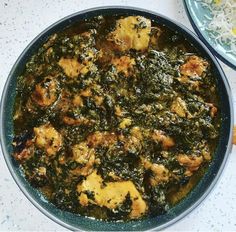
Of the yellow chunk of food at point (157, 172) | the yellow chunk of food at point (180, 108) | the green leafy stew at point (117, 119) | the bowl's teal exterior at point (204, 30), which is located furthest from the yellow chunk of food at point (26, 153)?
the bowl's teal exterior at point (204, 30)

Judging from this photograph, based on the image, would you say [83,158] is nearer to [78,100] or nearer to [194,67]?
[78,100]

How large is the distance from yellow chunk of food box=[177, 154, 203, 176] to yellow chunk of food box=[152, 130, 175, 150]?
6 centimetres

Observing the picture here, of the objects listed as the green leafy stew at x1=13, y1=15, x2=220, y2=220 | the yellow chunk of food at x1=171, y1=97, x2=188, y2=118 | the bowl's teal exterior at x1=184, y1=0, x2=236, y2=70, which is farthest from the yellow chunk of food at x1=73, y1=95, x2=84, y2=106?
the bowl's teal exterior at x1=184, y1=0, x2=236, y2=70

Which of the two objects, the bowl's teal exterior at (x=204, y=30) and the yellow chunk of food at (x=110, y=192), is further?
the bowl's teal exterior at (x=204, y=30)

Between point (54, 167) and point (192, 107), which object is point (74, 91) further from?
point (192, 107)

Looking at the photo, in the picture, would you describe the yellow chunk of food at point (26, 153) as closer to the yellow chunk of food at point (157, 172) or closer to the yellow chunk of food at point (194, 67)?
the yellow chunk of food at point (157, 172)

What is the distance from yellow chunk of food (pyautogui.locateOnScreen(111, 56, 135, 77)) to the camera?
170 cm

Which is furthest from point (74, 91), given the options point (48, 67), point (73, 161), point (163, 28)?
point (163, 28)

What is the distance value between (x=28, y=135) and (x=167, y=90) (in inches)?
21.6

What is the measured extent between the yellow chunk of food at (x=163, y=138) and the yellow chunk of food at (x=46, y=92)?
15.8 inches

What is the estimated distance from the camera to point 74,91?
171cm

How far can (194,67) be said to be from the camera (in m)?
1.69

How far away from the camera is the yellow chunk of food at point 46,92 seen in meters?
1.68

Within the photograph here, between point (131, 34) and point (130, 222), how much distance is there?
0.71 metres
